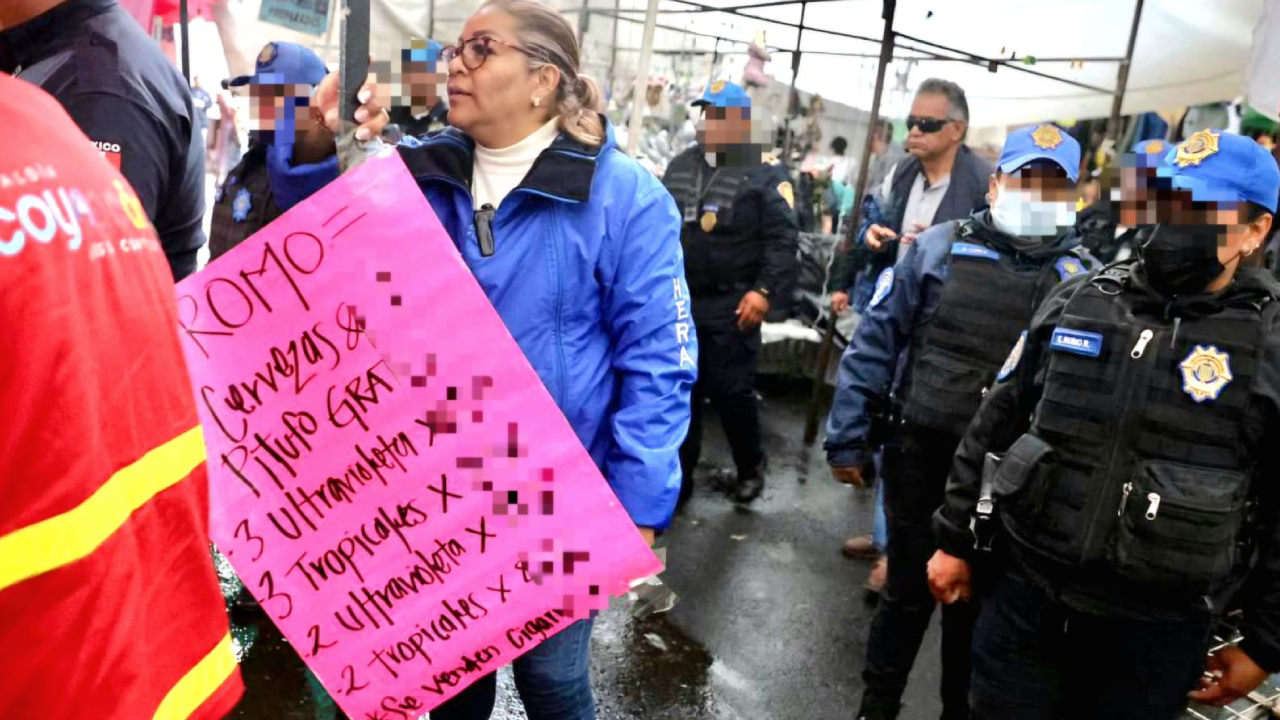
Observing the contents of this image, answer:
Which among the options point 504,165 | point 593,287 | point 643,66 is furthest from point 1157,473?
point 643,66

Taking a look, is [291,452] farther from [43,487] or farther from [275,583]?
[43,487]

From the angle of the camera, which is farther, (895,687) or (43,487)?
(895,687)

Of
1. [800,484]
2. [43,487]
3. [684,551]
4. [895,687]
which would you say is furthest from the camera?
[800,484]

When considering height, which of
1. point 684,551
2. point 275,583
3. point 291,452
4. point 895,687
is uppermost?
point 291,452

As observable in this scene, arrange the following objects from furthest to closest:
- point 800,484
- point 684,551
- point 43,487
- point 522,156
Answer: point 800,484, point 684,551, point 522,156, point 43,487

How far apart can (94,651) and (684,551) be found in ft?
12.4

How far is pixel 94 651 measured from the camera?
1.03 meters

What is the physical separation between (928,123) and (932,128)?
30 millimetres

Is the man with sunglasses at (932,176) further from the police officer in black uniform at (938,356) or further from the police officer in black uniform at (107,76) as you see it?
the police officer in black uniform at (107,76)

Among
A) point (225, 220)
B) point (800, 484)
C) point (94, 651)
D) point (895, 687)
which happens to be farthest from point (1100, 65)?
point (94, 651)

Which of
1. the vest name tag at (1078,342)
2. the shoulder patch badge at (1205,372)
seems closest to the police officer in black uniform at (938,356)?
the vest name tag at (1078,342)

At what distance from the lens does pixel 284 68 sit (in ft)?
9.25

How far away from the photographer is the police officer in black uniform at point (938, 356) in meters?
2.79

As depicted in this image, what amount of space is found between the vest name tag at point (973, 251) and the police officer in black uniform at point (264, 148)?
1.89m
